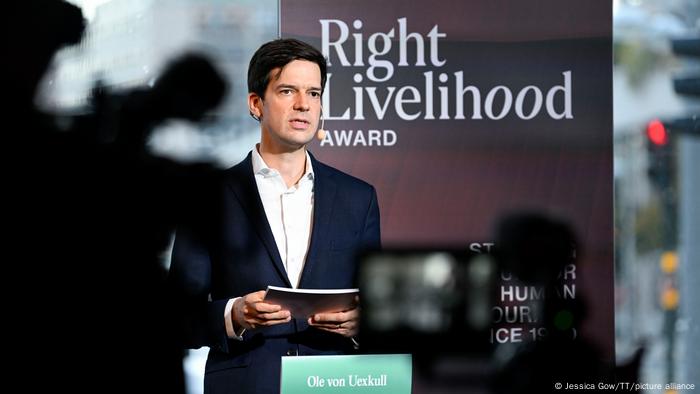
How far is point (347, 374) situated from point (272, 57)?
1.17 meters

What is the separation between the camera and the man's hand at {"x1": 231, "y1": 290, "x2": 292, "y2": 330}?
339 cm

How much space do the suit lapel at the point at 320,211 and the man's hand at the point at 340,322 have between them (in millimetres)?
159

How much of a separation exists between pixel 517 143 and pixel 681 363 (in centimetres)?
101

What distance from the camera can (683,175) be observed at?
353cm

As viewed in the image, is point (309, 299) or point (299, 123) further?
point (299, 123)

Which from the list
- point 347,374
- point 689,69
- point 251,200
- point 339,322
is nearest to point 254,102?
point 251,200

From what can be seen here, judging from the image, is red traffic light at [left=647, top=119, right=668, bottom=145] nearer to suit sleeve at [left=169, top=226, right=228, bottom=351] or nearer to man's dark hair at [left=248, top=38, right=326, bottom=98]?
man's dark hair at [left=248, top=38, right=326, bottom=98]

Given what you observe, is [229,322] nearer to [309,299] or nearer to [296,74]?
[309,299]

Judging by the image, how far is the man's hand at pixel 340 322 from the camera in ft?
11.3

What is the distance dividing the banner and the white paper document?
276 millimetres

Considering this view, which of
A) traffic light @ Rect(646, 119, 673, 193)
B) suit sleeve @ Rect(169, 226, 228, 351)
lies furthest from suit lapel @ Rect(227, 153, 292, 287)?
traffic light @ Rect(646, 119, 673, 193)

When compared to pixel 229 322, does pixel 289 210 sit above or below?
above

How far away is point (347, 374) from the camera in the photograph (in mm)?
3512

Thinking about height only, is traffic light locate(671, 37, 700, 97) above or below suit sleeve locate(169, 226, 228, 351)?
above
